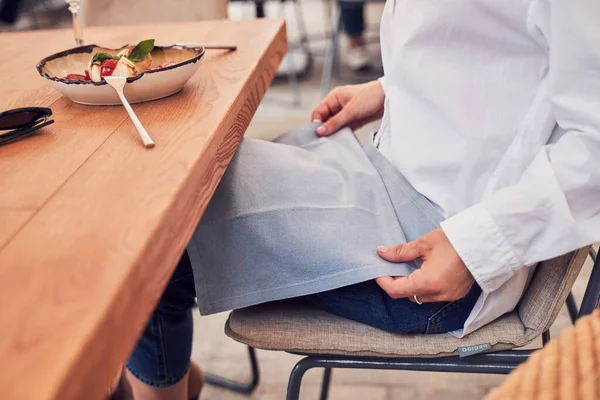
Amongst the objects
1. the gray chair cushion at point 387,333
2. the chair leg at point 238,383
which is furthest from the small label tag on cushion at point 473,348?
the chair leg at point 238,383

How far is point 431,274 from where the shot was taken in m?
0.73

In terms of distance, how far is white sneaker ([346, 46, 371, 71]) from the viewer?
145 inches

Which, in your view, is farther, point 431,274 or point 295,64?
point 295,64

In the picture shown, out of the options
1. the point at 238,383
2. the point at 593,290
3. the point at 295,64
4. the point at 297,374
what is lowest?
the point at 295,64

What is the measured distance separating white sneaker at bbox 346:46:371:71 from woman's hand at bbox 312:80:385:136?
2613 mm

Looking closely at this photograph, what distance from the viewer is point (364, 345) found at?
0.79m

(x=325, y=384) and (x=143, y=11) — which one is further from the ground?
(x=143, y=11)

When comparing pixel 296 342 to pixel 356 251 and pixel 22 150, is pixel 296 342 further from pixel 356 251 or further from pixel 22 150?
pixel 22 150

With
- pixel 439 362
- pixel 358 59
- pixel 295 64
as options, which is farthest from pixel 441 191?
pixel 295 64

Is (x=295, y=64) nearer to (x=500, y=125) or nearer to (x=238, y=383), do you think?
(x=238, y=383)

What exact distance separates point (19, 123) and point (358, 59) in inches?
122

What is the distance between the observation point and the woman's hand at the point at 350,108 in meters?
1.06

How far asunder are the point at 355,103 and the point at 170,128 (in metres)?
0.43


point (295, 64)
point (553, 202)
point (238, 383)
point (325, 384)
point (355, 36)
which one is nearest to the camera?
point (553, 202)
